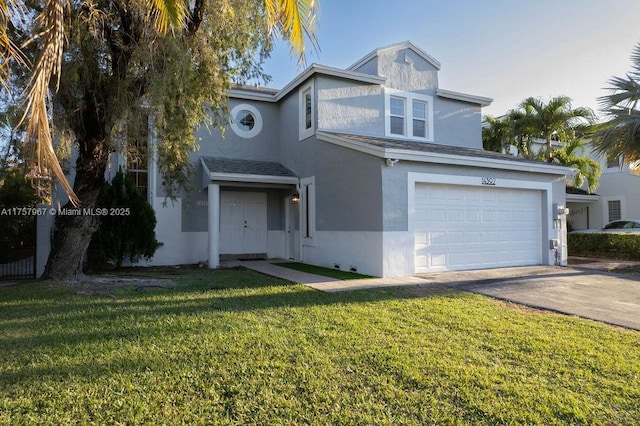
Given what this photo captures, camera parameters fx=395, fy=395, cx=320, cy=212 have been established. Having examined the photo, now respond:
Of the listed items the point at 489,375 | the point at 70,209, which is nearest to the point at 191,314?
the point at 489,375

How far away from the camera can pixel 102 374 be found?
12.6 feet

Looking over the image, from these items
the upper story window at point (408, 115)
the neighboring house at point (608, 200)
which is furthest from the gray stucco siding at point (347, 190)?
the neighboring house at point (608, 200)

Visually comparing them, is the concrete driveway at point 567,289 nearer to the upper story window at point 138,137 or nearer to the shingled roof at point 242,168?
the shingled roof at point 242,168

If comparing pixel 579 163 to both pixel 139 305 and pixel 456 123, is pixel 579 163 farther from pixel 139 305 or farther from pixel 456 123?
pixel 139 305

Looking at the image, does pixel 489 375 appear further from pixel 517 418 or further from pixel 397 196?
pixel 397 196

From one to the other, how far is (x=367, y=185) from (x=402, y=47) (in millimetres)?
6918

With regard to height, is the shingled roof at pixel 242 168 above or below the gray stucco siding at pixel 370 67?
below

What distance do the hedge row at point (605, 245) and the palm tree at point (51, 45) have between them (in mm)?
14440

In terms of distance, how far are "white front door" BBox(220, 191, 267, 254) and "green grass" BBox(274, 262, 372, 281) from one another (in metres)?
2.10

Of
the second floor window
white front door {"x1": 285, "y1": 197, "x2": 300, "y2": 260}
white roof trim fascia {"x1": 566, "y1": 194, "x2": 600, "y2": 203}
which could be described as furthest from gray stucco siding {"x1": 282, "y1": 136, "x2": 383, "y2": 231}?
white roof trim fascia {"x1": 566, "y1": 194, "x2": 600, "y2": 203}

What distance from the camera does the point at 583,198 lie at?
2092 cm

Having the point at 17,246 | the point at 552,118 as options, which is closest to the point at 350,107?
the point at 552,118

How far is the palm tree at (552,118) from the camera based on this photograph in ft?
55.2

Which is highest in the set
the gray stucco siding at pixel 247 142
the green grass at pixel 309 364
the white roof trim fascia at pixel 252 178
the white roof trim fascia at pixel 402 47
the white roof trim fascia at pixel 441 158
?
the white roof trim fascia at pixel 402 47
